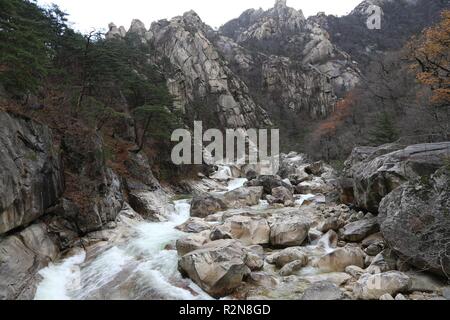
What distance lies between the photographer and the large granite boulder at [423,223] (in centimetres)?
783

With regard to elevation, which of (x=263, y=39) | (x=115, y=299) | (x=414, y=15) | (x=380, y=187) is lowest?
(x=115, y=299)

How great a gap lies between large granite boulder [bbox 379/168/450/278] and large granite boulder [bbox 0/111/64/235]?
10623 millimetres

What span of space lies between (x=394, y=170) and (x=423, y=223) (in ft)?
12.2

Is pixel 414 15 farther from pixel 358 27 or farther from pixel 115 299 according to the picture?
pixel 115 299

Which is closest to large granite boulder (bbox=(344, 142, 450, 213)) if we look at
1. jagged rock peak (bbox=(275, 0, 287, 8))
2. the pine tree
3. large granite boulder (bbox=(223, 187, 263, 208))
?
large granite boulder (bbox=(223, 187, 263, 208))

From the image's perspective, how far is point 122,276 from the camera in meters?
9.48

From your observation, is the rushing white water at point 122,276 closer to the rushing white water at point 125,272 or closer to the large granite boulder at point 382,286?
the rushing white water at point 125,272

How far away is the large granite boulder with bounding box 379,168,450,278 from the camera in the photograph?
25.7ft

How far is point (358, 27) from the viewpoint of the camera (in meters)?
97.5

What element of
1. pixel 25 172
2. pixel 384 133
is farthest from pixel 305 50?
pixel 25 172

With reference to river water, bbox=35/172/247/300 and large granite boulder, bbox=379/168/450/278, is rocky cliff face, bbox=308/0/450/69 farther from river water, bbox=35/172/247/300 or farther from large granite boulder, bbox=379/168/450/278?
river water, bbox=35/172/247/300
